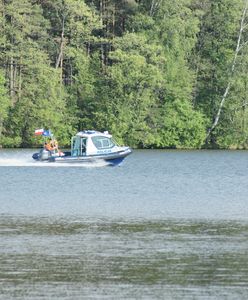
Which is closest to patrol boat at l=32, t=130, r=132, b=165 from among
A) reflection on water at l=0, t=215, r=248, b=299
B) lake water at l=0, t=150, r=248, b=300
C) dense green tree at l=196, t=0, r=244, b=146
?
lake water at l=0, t=150, r=248, b=300

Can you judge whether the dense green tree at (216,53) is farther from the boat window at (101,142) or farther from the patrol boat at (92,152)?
the patrol boat at (92,152)

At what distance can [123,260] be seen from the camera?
28.5 metres

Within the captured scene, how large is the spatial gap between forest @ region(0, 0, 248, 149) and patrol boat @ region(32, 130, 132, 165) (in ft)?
91.7

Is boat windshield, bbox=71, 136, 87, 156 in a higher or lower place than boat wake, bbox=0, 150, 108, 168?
higher

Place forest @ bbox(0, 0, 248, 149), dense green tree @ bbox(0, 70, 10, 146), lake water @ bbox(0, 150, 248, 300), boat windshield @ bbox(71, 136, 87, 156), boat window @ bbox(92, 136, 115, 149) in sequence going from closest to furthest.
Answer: lake water @ bbox(0, 150, 248, 300) → boat window @ bbox(92, 136, 115, 149) → boat windshield @ bbox(71, 136, 87, 156) → dense green tree @ bbox(0, 70, 10, 146) → forest @ bbox(0, 0, 248, 149)

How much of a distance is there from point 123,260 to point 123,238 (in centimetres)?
419

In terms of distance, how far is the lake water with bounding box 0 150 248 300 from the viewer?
25.2 m

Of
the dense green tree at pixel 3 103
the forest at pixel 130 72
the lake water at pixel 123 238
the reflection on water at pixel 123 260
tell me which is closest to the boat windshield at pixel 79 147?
the lake water at pixel 123 238

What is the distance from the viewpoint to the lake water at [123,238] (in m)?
25.2

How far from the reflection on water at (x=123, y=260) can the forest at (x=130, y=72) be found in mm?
67142

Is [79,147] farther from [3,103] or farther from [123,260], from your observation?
[123,260]

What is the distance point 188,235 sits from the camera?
1314 inches

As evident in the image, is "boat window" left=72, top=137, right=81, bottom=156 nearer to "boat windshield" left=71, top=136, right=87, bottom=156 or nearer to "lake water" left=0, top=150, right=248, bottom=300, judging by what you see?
"boat windshield" left=71, top=136, right=87, bottom=156

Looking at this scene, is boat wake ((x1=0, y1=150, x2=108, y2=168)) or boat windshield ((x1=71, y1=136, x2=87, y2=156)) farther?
boat windshield ((x1=71, y1=136, x2=87, y2=156))
